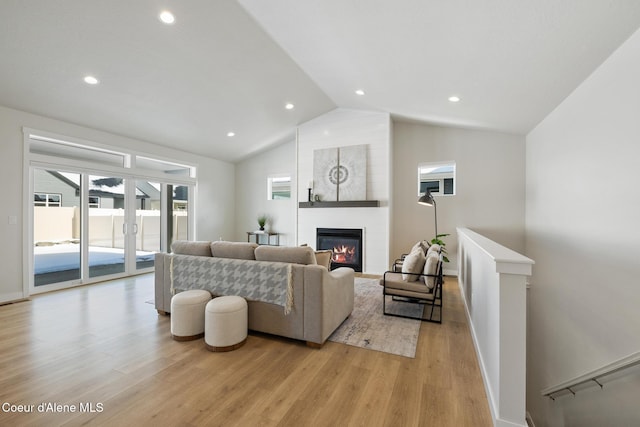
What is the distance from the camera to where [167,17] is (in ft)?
9.84

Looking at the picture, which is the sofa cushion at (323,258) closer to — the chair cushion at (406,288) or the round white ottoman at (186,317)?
the chair cushion at (406,288)

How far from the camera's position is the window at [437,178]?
18.8ft

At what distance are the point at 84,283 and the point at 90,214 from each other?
1.24 metres

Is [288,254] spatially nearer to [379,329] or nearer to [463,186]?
[379,329]

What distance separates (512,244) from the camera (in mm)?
5227

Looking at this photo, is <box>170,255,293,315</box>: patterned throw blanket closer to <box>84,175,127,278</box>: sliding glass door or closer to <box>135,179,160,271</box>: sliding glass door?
<box>84,175,127,278</box>: sliding glass door

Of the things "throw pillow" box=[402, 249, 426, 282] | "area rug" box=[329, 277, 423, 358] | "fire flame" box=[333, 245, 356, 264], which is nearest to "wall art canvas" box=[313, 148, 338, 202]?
"fire flame" box=[333, 245, 356, 264]

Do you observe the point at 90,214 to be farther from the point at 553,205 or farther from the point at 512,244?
the point at 512,244

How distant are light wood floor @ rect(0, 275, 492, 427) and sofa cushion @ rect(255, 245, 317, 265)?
820mm

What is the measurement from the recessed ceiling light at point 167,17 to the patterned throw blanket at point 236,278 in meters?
2.69

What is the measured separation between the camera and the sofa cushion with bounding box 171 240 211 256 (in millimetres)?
3180

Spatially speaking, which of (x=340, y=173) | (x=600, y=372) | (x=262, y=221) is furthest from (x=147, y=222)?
(x=600, y=372)

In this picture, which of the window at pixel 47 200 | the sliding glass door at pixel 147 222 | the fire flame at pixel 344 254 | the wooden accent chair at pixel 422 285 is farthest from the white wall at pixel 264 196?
the wooden accent chair at pixel 422 285

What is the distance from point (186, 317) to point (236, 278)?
0.60 metres
